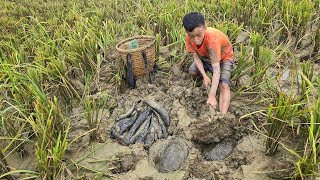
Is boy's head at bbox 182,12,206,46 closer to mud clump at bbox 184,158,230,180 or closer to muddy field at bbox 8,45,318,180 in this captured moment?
muddy field at bbox 8,45,318,180

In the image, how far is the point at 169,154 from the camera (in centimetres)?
250

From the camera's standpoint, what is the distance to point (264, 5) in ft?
13.2

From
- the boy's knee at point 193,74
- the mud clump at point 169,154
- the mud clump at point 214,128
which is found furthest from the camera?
the boy's knee at point 193,74

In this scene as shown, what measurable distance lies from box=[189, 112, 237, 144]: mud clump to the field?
0.01m

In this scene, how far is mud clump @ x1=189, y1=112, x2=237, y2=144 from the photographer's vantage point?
2.55m

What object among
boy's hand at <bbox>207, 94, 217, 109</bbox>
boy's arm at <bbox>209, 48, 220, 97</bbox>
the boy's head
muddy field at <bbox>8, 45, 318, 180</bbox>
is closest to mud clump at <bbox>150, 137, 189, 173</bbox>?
muddy field at <bbox>8, 45, 318, 180</bbox>

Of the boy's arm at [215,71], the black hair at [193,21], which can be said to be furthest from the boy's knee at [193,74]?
the black hair at [193,21]

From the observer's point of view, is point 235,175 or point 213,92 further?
point 213,92

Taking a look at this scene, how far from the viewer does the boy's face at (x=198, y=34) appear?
2648mm

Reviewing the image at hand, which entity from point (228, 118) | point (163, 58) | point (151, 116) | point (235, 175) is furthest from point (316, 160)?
point (163, 58)

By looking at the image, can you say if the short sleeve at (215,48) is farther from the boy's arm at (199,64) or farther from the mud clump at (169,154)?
the mud clump at (169,154)

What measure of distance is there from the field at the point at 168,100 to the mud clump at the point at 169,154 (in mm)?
42

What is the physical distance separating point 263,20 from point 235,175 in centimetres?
219

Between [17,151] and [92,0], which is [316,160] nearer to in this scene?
[17,151]
